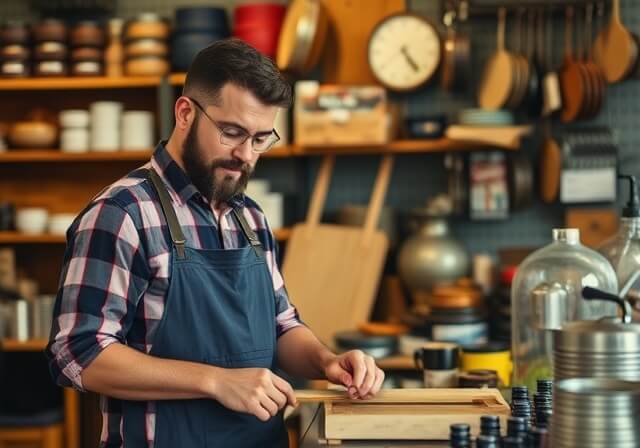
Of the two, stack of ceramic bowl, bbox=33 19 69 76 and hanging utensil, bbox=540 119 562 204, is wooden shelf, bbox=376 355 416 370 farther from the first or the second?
stack of ceramic bowl, bbox=33 19 69 76

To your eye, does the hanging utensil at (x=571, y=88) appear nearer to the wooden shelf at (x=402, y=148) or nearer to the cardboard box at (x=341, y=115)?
the wooden shelf at (x=402, y=148)

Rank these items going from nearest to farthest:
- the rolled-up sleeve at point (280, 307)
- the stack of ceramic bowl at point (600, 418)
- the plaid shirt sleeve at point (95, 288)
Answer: the stack of ceramic bowl at point (600, 418) → the plaid shirt sleeve at point (95, 288) → the rolled-up sleeve at point (280, 307)

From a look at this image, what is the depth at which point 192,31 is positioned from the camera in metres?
4.90

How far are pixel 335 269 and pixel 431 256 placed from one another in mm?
489

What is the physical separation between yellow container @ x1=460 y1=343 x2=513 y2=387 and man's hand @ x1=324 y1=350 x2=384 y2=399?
22.4 inches

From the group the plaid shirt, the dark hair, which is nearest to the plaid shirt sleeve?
the plaid shirt

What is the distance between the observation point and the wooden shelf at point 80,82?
495cm

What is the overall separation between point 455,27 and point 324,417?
323 centimetres

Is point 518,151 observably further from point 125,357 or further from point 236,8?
point 125,357

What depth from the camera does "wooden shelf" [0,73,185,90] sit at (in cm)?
495

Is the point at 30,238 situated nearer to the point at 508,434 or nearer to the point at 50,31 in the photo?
the point at 50,31

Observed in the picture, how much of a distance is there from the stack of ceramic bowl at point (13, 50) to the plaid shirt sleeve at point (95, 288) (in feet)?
10.4

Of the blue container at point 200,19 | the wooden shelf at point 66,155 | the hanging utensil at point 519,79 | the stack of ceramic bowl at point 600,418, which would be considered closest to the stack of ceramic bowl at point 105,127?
the wooden shelf at point 66,155

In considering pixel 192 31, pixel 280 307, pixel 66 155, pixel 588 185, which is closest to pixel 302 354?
pixel 280 307
